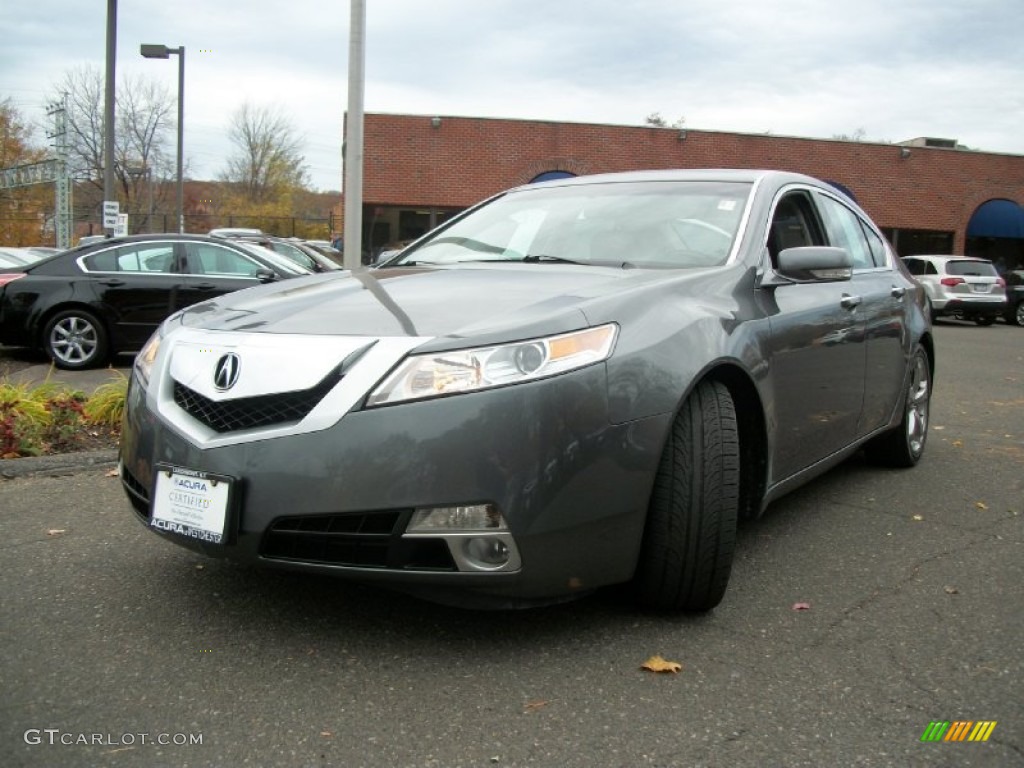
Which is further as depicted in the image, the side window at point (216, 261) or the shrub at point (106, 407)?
the side window at point (216, 261)

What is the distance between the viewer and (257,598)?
9.61ft

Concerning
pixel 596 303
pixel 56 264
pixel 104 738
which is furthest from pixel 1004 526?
pixel 56 264

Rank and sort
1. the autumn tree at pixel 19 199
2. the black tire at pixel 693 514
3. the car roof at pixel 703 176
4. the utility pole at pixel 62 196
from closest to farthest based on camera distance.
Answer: the black tire at pixel 693 514, the car roof at pixel 703 176, the utility pole at pixel 62 196, the autumn tree at pixel 19 199

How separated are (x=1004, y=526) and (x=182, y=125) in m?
24.8

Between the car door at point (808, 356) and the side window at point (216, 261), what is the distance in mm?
6854

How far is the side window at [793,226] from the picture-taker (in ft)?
11.8

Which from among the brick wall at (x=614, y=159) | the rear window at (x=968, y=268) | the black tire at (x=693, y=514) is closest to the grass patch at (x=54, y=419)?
the black tire at (x=693, y=514)

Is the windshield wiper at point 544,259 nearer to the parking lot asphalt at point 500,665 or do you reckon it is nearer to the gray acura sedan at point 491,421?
the gray acura sedan at point 491,421

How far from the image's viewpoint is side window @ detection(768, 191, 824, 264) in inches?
142

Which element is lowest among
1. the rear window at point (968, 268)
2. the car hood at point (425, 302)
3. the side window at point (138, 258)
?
the car hood at point (425, 302)

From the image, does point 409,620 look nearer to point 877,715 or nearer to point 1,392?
point 877,715

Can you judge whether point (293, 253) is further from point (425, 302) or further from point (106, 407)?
point (425, 302)

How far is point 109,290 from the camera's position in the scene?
360 inches

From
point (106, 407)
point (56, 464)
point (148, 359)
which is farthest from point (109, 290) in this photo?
point (148, 359)
